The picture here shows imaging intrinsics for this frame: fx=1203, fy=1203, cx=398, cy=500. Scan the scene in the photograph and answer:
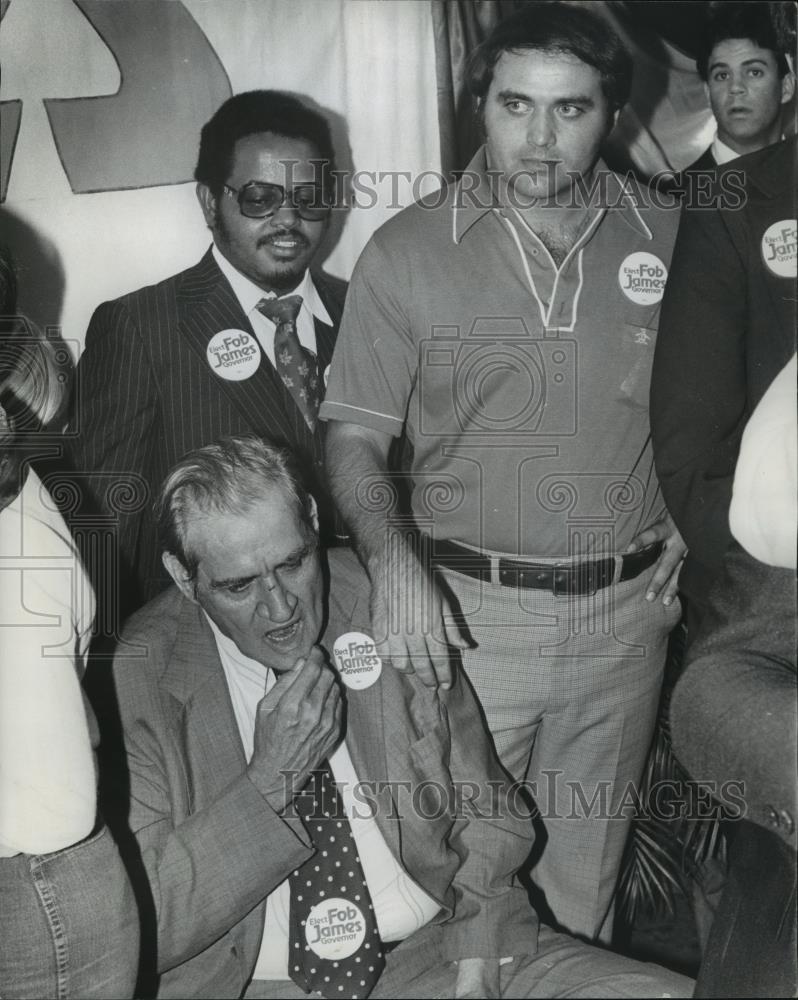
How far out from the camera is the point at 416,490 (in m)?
2.11

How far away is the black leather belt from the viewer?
2.13 meters

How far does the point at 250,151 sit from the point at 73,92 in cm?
32

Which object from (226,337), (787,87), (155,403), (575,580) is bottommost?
(575,580)

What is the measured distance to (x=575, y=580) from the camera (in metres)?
2.15

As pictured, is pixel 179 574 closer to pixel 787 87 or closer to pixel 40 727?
pixel 40 727

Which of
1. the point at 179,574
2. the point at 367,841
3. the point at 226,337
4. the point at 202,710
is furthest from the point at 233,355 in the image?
Answer: the point at 367,841

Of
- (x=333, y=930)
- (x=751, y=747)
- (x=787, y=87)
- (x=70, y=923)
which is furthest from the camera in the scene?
(x=787, y=87)

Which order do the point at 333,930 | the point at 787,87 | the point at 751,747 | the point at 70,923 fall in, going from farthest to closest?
the point at 787,87, the point at 333,930, the point at 70,923, the point at 751,747

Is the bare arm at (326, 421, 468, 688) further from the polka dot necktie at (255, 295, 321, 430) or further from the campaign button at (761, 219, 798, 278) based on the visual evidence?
the campaign button at (761, 219, 798, 278)

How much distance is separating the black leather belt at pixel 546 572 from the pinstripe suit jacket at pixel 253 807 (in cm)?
20

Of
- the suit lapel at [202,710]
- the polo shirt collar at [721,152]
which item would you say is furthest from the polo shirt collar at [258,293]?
the polo shirt collar at [721,152]

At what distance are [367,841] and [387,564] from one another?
1.56 feet

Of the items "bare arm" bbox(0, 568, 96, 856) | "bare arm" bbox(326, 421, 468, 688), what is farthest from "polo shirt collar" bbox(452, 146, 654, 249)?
"bare arm" bbox(0, 568, 96, 856)

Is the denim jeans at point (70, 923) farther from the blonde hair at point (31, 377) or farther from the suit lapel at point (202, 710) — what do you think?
the blonde hair at point (31, 377)
